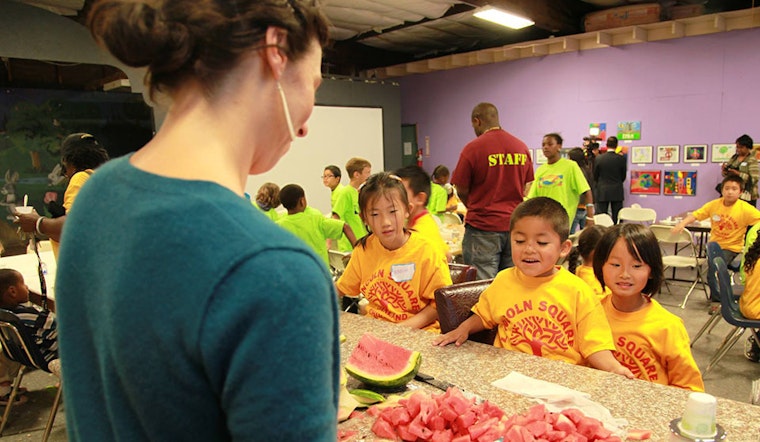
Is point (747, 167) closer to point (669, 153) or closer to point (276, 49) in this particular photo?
point (669, 153)

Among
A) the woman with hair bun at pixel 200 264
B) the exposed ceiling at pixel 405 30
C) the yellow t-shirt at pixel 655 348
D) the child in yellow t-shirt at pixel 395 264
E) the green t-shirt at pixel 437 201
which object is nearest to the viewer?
the woman with hair bun at pixel 200 264

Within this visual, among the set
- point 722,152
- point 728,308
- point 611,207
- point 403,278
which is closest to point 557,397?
point 403,278

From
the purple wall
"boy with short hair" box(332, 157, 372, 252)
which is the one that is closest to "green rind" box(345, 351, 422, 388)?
"boy with short hair" box(332, 157, 372, 252)

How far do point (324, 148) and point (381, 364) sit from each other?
341 inches

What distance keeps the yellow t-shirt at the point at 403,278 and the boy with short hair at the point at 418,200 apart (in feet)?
2.62

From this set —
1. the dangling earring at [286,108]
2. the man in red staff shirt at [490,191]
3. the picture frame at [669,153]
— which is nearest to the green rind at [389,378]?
the dangling earring at [286,108]

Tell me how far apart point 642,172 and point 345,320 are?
8265 millimetres

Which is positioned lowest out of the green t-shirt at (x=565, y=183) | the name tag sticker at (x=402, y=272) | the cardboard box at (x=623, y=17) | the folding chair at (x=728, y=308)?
the folding chair at (x=728, y=308)

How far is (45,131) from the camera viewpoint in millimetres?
7926

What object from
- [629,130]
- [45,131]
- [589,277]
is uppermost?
[45,131]

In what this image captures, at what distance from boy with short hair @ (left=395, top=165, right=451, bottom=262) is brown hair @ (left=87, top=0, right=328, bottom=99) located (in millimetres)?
2995

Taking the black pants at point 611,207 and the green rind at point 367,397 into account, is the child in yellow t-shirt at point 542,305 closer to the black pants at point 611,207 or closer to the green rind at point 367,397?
the green rind at point 367,397

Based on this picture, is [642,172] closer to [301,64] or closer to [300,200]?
[300,200]

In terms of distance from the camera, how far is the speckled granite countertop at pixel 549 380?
4.73ft
